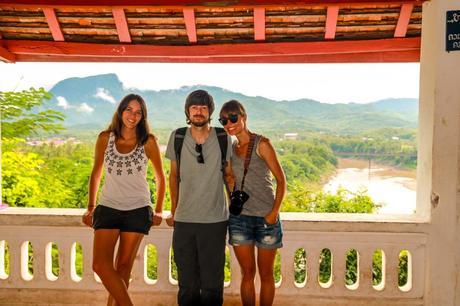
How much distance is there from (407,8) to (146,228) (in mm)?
3129

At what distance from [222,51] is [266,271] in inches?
90.4

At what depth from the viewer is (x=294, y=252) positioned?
11.8ft

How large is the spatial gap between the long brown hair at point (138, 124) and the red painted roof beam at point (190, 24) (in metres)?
1.37

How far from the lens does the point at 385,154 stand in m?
11.1

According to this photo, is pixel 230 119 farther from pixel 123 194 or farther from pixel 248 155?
pixel 123 194

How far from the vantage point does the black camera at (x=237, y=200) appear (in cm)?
280

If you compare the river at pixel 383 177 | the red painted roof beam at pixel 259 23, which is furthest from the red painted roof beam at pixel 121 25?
the river at pixel 383 177

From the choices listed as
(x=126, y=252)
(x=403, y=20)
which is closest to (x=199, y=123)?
(x=126, y=252)

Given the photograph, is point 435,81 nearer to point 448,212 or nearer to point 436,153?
point 436,153

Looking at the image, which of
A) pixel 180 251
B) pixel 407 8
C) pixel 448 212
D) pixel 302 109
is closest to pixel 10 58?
pixel 180 251

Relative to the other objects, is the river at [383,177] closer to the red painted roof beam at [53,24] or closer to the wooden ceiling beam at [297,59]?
the wooden ceiling beam at [297,59]

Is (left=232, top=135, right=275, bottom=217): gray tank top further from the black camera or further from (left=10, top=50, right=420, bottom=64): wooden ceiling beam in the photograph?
(left=10, top=50, right=420, bottom=64): wooden ceiling beam

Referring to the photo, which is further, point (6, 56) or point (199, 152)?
point (6, 56)

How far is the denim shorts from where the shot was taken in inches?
113
